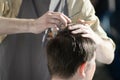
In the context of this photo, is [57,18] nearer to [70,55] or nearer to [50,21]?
[50,21]

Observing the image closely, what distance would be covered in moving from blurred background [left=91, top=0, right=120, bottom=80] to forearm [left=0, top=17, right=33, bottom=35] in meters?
1.10

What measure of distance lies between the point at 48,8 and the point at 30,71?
281mm

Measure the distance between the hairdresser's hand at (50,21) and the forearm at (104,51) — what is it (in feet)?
0.76

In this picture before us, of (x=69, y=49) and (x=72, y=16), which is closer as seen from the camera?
(x=69, y=49)

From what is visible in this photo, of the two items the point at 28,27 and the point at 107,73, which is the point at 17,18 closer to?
the point at 28,27

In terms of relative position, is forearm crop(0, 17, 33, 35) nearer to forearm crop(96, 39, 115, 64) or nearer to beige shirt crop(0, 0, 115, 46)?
beige shirt crop(0, 0, 115, 46)

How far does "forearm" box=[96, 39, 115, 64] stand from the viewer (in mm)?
1635

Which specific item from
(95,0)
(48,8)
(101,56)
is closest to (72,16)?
(48,8)

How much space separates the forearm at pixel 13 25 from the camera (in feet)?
5.06

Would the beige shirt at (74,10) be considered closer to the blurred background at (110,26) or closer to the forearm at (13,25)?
the forearm at (13,25)

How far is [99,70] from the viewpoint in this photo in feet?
8.71

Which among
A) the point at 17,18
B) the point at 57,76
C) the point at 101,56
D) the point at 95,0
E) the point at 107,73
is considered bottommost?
the point at 107,73

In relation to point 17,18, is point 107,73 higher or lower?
lower

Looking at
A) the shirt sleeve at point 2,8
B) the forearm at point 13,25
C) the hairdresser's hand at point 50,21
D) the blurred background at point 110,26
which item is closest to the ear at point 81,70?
the hairdresser's hand at point 50,21
